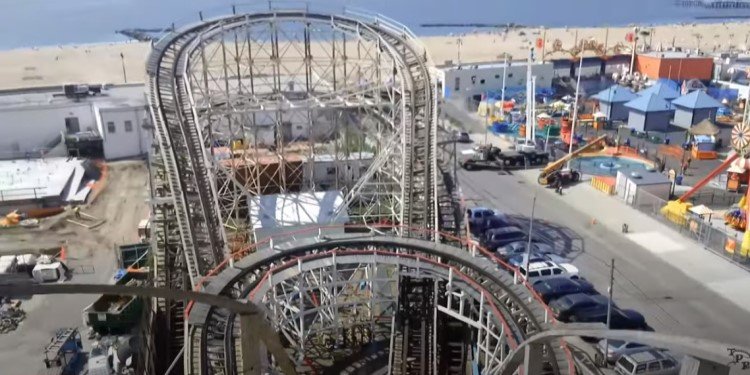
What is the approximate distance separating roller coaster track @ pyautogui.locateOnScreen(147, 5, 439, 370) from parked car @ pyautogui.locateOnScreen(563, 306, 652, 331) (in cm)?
439

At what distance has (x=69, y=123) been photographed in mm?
32781

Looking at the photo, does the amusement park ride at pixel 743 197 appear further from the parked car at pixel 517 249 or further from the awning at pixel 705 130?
the awning at pixel 705 130

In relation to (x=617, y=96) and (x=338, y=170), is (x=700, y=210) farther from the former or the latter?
(x=617, y=96)

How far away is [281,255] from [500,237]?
10.7 metres

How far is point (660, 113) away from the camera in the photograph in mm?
37062

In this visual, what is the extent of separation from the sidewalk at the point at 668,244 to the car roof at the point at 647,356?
187 inches

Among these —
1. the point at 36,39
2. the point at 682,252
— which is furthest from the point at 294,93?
the point at 36,39

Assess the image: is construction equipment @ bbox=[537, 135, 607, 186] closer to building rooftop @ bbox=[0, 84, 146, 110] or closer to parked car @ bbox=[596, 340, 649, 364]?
parked car @ bbox=[596, 340, 649, 364]

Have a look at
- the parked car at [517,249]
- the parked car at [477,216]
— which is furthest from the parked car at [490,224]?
the parked car at [517,249]

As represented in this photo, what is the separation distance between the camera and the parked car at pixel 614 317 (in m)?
16.4

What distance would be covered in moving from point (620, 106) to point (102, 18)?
9556 centimetres

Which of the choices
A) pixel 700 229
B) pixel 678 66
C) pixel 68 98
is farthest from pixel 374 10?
pixel 700 229

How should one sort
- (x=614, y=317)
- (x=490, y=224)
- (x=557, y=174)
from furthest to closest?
(x=557, y=174) → (x=490, y=224) → (x=614, y=317)

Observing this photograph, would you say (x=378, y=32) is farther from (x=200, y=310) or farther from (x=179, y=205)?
(x=200, y=310)
